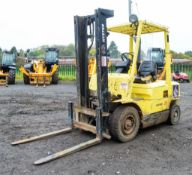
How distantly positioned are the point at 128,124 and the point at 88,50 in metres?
1.62

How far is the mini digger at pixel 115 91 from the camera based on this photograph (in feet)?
19.1

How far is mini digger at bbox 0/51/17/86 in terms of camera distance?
17.8 meters

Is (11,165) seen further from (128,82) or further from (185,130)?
(185,130)

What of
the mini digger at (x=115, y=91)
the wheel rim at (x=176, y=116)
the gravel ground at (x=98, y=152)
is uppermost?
the mini digger at (x=115, y=91)

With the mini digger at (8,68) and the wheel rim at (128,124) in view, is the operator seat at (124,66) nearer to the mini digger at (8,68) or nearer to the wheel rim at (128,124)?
the wheel rim at (128,124)

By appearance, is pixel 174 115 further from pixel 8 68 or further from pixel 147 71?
pixel 8 68

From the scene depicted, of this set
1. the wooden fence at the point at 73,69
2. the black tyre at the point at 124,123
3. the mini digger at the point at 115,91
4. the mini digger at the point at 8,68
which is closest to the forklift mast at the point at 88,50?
the mini digger at the point at 115,91

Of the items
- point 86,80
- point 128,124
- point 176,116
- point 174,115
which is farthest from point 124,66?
point 176,116

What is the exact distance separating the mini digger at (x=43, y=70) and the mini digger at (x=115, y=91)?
10.8 metres

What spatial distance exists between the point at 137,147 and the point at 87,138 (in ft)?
3.41

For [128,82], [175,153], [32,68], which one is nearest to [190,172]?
[175,153]

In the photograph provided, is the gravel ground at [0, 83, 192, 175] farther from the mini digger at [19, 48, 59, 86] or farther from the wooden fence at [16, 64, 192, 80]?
the wooden fence at [16, 64, 192, 80]

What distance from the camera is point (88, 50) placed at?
6.21 m

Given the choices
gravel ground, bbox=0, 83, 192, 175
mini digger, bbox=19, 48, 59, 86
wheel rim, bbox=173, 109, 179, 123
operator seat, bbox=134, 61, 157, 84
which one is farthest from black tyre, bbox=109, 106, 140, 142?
mini digger, bbox=19, 48, 59, 86
